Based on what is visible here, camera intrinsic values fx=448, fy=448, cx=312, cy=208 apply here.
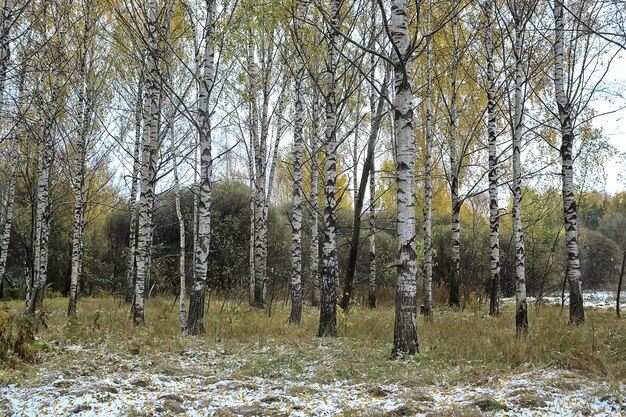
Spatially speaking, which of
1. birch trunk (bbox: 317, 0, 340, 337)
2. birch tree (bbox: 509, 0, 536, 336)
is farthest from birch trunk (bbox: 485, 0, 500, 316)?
birch trunk (bbox: 317, 0, 340, 337)

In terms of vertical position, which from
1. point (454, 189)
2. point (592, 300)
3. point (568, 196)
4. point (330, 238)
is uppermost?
point (454, 189)

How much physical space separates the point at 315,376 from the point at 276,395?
0.82 m

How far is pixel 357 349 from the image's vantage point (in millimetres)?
6109

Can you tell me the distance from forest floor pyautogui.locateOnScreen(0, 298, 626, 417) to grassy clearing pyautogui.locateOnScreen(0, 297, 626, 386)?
0.02m

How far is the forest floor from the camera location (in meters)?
3.53

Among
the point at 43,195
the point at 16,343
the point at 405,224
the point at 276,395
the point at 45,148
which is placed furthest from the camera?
the point at 43,195

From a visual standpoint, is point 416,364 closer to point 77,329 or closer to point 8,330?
point 8,330

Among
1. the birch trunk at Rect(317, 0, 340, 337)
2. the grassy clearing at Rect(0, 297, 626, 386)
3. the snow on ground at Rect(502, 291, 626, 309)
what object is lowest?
the snow on ground at Rect(502, 291, 626, 309)

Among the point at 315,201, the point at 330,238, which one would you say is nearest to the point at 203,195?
the point at 330,238

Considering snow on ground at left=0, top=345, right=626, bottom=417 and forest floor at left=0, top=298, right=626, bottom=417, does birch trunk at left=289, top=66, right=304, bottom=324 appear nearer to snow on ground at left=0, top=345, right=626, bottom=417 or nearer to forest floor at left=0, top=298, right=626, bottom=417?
forest floor at left=0, top=298, right=626, bottom=417

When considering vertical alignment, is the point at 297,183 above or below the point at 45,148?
below

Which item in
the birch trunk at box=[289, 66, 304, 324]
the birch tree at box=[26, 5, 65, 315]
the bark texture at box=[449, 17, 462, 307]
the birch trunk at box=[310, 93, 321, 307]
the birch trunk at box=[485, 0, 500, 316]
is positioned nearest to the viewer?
the birch trunk at box=[289, 66, 304, 324]

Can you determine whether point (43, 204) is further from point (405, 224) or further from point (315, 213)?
point (405, 224)

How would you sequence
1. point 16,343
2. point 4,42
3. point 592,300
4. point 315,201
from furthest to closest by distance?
1. point 592,300
2. point 315,201
3. point 4,42
4. point 16,343
